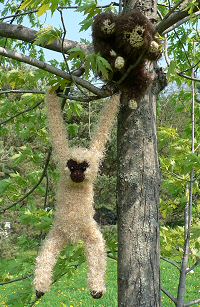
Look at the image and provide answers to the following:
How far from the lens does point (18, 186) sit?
3.25 meters

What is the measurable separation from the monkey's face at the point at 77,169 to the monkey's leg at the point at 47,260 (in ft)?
0.99

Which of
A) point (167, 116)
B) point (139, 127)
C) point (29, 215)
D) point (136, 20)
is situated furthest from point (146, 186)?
point (167, 116)

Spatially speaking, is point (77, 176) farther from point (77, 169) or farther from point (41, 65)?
point (41, 65)

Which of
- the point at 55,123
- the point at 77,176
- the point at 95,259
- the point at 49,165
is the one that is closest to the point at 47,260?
the point at 95,259

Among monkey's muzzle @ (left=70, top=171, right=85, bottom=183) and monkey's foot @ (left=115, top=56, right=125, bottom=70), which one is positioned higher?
monkey's foot @ (left=115, top=56, right=125, bottom=70)

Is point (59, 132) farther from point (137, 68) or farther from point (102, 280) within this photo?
point (102, 280)

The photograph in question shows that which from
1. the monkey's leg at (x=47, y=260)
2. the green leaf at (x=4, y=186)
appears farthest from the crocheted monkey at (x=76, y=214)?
the green leaf at (x=4, y=186)

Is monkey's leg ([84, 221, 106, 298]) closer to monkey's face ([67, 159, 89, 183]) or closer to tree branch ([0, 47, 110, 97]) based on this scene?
monkey's face ([67, 159, 89, 183])

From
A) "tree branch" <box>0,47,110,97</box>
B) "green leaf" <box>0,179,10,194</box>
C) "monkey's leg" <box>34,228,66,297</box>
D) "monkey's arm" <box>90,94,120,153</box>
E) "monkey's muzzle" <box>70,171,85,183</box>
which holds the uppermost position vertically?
"tree branch" <box>0,47,110,97</box>

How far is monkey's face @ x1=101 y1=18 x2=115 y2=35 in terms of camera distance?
2.11 m

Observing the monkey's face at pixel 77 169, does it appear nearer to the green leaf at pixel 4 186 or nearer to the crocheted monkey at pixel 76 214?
the crocheted monkey at pixel 76 214

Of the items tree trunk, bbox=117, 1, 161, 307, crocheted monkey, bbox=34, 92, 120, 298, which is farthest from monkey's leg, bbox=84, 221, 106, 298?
tree trunk, bbox=117, 1, 161, 307

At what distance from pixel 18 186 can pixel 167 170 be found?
126cm

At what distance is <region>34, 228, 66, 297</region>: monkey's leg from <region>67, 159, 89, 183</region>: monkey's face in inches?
11.9
